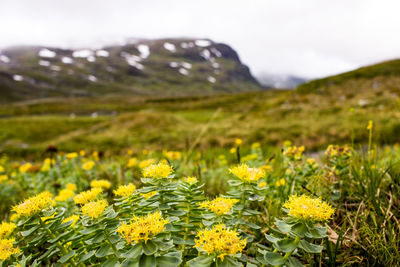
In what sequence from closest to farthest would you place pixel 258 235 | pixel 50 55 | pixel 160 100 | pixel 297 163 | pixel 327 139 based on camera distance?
pixel 258 235 < pixel 297 163 < pixel 327 139 < pixel 160 100 < pixel 50 55

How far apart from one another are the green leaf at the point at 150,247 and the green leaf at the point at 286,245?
61 cm

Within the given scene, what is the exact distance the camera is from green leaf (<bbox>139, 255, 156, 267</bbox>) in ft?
3.64

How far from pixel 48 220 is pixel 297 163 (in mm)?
3028

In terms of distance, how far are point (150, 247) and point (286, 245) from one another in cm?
70

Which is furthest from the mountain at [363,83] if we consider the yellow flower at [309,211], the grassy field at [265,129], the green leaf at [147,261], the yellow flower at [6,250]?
the yellow flower at [6,250]

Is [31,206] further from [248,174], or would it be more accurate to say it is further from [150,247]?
[248,174]

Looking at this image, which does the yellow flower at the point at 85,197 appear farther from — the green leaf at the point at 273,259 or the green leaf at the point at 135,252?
the green leaf at the point at 273,259

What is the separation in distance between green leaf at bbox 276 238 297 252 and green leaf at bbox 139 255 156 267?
62 cm

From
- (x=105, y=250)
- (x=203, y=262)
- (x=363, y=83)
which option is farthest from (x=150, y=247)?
(x=363, y=83)

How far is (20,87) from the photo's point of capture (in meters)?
118

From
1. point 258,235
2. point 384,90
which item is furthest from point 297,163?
point 384,90

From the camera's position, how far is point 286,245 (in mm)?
1249

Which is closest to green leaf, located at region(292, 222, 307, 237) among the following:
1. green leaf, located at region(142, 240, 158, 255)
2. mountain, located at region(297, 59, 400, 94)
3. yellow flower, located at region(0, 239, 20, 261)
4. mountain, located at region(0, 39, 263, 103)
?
green leaf, located at region(142, 240, 158, 255)

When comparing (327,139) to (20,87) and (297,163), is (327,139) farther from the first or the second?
(20,87)
